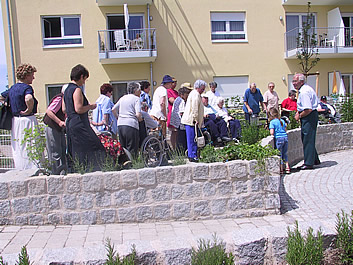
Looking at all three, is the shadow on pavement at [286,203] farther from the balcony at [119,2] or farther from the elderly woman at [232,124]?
the balcony at [119,2]

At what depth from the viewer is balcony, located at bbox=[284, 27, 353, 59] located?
17953 mm

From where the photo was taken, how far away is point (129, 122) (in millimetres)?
6340

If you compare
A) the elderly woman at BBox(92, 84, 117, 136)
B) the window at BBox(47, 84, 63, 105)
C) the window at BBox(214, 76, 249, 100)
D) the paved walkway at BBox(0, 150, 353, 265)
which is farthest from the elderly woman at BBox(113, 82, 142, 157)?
the window at BBox(214, 76, 249, 100)

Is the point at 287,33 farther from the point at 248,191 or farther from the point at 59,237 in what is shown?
the point at 59,237

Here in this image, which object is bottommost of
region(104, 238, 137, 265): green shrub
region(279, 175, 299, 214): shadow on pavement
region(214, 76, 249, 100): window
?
region(279, 175, 299, 214): shadow on pavement

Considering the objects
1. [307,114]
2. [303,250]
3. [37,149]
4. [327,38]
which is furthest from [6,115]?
[327,38]

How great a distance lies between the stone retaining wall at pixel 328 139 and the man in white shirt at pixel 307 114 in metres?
1.11

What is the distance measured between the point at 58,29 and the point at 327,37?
14.0 m

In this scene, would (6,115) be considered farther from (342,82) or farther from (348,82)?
(348,82)

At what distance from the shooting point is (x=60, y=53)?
1658 centimetres

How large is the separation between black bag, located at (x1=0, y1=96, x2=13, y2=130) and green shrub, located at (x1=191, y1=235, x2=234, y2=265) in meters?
4.22

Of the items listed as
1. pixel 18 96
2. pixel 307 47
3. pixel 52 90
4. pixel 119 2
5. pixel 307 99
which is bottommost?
pixel 307 99

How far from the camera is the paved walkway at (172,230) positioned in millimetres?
3254

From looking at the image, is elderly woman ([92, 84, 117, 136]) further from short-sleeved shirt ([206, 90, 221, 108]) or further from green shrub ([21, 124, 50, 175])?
short-sleeved shirt ([206, 90, 221, 108])
